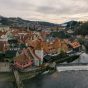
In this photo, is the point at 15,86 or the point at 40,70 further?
the point at 40,70

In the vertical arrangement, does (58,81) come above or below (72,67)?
above

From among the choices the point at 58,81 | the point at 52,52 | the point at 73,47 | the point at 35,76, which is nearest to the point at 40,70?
the point at 35,76

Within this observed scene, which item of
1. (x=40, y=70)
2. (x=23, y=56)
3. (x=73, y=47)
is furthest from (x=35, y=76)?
(x=73, y=47)

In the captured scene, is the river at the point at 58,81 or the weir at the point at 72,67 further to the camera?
the weir at the point at 72,67

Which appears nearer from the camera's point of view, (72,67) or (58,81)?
(58,81)

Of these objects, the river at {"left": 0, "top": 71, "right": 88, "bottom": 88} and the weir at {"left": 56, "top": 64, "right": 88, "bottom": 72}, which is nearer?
the river at {"left": 0, "top": 71, "right": 88, "bottom": 88}

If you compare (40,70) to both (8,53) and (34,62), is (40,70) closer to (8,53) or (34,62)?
(34,62)

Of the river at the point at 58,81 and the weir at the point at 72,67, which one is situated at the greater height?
the river at the point at 58,81

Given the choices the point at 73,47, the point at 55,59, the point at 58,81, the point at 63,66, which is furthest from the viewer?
the point at 73,47

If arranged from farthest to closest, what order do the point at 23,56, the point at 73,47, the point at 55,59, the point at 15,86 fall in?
the point at 73,47 → the point at 55,59 → the point at 23,56 → the point at 15,86

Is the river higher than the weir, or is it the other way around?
the river
